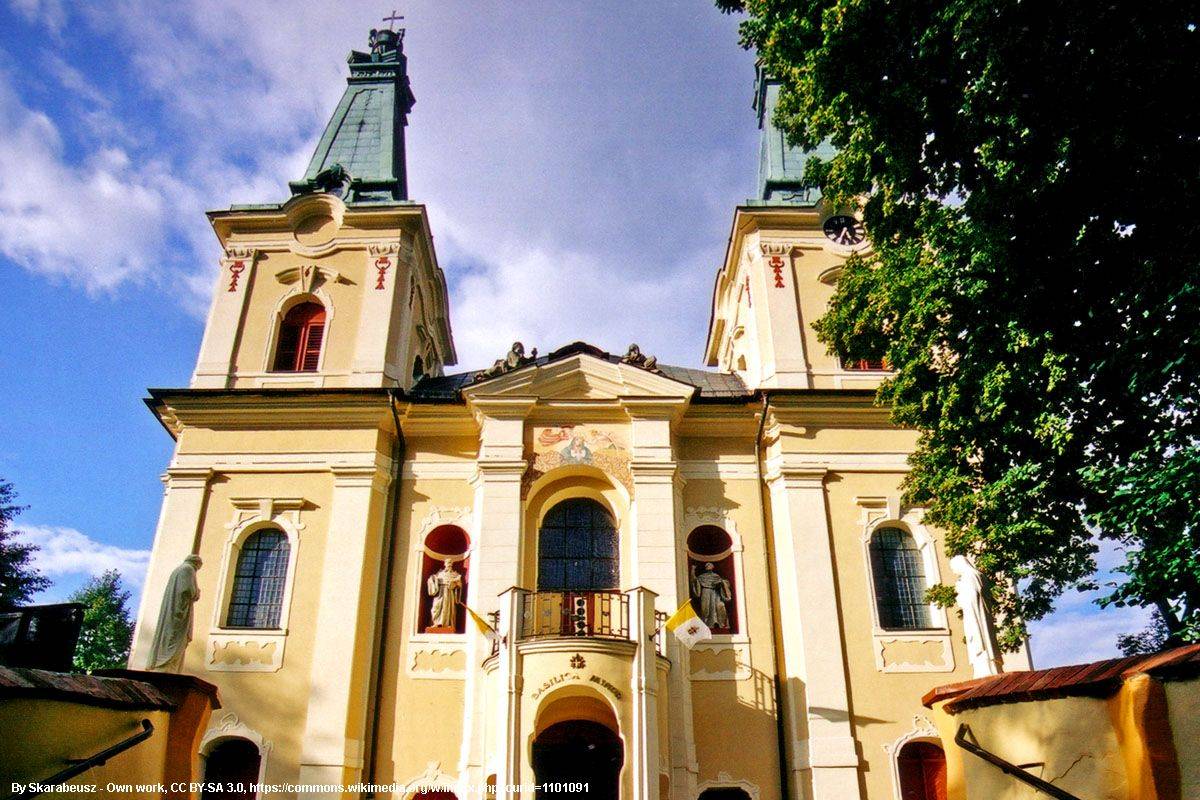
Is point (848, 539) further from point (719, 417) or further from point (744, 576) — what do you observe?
point (719, 417)

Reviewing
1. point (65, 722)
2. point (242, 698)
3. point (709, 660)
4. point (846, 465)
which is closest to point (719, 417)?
point (846, 465)

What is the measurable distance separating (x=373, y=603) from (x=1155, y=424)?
12328 mm

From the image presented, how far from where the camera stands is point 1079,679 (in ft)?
16.1

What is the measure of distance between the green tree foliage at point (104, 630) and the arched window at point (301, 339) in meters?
24.5

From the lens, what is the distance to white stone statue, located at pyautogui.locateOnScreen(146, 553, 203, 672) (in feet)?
40.8

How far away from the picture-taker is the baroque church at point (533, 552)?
14359mm

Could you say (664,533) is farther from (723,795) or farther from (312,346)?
(312,346)

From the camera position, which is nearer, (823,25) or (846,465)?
(823,25)

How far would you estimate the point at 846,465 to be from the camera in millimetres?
17016

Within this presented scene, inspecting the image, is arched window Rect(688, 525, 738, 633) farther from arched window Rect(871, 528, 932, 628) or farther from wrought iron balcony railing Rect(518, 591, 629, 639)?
arched window Rect(871, 528, 932, 628)

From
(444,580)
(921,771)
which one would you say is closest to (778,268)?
(444,580)

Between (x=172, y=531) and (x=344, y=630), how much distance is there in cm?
392

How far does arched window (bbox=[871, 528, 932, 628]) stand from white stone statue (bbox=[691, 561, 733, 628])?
2.67m

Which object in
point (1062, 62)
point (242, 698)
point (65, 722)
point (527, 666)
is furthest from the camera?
point (242, 698)
